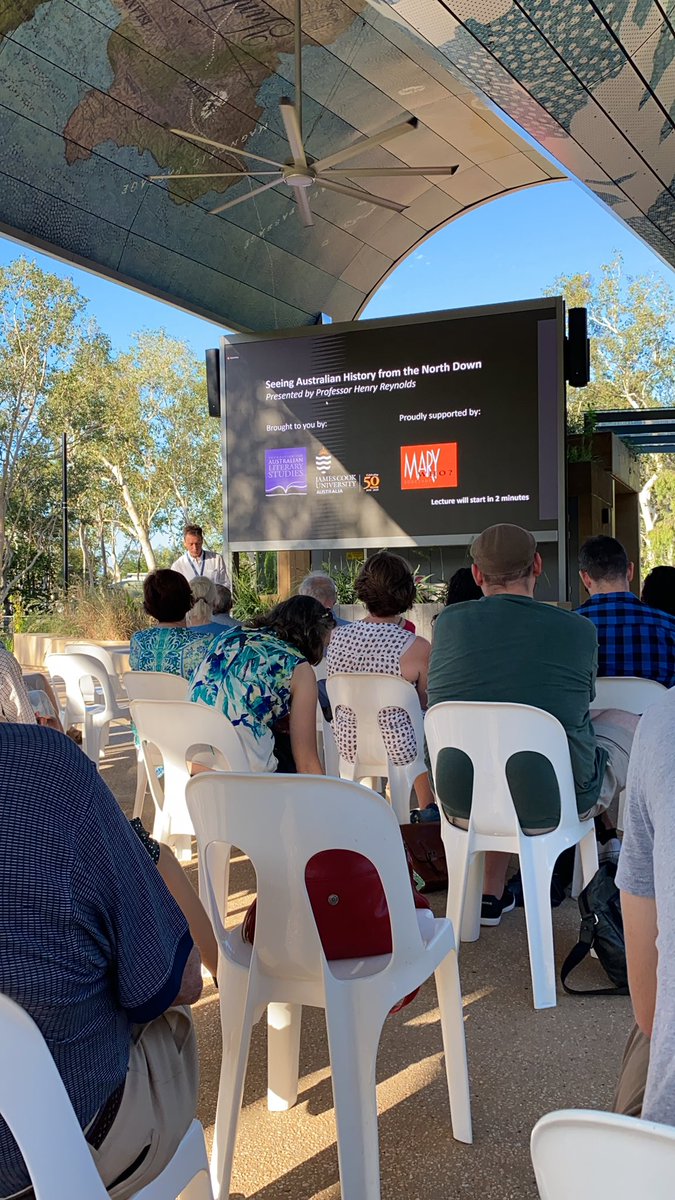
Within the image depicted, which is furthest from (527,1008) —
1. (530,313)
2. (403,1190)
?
(530,313)

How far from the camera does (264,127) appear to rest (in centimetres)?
1123

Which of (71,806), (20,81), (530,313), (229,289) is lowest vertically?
(71,806)

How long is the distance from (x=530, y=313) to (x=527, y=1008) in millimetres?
7804

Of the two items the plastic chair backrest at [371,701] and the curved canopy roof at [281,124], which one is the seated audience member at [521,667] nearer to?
the plastic chair backrest at [371,701]

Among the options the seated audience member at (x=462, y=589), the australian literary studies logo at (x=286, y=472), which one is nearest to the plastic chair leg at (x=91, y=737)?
the seated audience member at (x=462, y=589)

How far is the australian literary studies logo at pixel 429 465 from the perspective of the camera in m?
9.36

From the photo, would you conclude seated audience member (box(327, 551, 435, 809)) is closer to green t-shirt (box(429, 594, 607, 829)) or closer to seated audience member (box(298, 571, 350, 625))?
green t-shirt (box(429, 594, 607, 829))

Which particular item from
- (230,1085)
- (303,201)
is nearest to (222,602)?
(230,1085)

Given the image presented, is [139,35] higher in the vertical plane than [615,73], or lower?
higher

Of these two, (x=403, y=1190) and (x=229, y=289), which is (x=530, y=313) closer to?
(x=229, y=289)

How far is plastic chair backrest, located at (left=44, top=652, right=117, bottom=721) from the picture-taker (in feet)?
16.4

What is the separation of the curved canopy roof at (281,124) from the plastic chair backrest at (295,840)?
4.58m

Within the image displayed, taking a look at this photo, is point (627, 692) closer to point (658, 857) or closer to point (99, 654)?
point (658, 857)

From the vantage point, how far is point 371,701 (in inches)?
138
